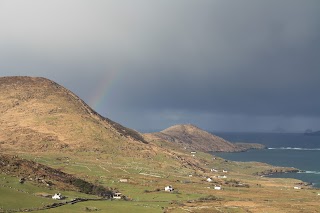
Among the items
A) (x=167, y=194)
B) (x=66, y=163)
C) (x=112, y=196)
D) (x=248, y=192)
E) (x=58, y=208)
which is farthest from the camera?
(x=66, y=163)

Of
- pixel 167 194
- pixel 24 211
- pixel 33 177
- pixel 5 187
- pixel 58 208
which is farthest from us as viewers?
pixel 167 194

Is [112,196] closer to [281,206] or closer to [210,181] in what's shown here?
[281,206]

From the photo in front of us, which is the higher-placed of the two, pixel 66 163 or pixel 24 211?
pixel 66 163

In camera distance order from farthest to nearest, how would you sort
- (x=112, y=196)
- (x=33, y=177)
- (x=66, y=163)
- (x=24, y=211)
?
(x=66, y=163)
(x=112, y=196)
(x=33, y=177)
(x=24, y=211)

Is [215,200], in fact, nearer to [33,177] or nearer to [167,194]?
[167,194]

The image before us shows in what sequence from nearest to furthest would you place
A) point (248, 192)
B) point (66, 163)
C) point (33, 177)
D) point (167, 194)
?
point (33, 177) < point (167, 194) < point (248, 192) < point (66, 163)

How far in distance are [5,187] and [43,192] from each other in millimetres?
10151

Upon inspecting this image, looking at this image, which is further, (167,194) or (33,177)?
(167,194)

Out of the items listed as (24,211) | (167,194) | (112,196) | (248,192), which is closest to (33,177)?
(112,196)

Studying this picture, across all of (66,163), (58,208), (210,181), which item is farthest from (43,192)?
(210,181)

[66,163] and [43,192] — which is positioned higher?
[66,163]

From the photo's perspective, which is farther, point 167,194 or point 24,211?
point 167,194

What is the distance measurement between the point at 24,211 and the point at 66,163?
118809 millimetres

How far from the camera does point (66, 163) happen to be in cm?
19312
